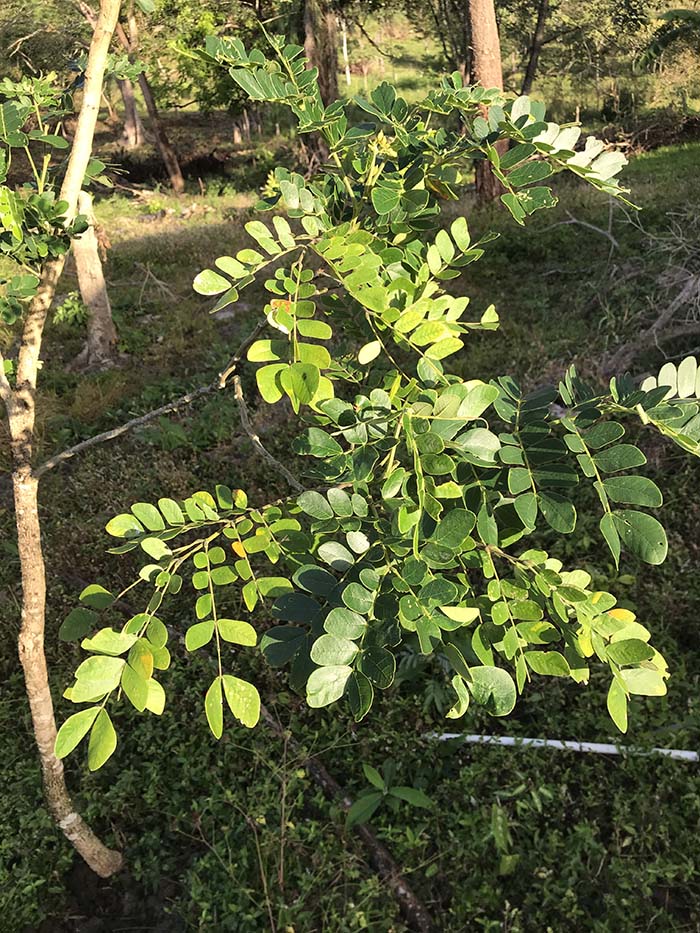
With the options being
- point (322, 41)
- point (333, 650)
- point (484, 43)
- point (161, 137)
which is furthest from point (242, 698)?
point (161, 137)

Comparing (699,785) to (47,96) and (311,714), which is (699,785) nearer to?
(311,714)

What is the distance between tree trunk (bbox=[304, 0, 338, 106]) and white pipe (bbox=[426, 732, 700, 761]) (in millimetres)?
10074

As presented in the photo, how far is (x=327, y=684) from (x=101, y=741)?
370mm

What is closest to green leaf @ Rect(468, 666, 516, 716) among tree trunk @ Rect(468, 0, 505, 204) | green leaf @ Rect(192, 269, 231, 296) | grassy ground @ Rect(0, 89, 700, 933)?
green leaf @ Rect(192, 269, 231, 296)

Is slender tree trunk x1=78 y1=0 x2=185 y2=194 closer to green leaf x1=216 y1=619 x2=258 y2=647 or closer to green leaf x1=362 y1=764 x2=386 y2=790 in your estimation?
green leaf x1=362 y1=764 x2=386 y2=790

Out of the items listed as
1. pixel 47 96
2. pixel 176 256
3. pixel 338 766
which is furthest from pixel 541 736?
pixel 176 256

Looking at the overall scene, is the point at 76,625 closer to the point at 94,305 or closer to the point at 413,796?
the point at 413,796

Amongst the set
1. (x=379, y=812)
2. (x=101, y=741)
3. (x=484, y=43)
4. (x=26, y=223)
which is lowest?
(x=379, y=812)

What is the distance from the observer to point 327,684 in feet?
3.16

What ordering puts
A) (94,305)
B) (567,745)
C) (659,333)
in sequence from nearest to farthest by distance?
1. (567,745)
2. (659,333)
3. (94,305)

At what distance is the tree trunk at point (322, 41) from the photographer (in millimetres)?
10039

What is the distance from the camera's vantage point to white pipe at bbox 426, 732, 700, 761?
2.61m

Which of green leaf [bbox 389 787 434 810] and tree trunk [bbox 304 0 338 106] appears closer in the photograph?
green leaf [bbox 389 787 434 810]

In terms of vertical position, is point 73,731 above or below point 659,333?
above
